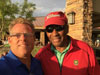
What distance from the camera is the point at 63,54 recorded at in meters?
1.93

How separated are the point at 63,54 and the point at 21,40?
0.70 meters

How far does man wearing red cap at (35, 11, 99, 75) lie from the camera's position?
71.1 inches

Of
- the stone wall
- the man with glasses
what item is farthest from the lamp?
the man with glasses

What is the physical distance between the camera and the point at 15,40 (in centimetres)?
149

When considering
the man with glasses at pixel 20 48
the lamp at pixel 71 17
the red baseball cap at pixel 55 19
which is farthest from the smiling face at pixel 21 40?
the lamp at pixel 71 17

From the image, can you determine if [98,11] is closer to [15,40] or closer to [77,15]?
[77,15]

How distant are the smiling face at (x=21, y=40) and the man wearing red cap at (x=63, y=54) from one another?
1.66ft

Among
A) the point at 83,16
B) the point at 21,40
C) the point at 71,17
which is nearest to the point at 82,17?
the point at 83,16

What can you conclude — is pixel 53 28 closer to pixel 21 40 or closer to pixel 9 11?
pixel 21 40

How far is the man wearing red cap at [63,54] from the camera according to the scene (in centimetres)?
181

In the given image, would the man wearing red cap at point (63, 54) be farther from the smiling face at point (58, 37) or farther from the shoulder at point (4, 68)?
the shoulder at point (4, 68)

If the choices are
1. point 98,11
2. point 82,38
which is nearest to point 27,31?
point 82,38

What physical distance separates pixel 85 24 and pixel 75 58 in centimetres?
361

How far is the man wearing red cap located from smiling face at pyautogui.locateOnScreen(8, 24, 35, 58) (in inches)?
19.9
